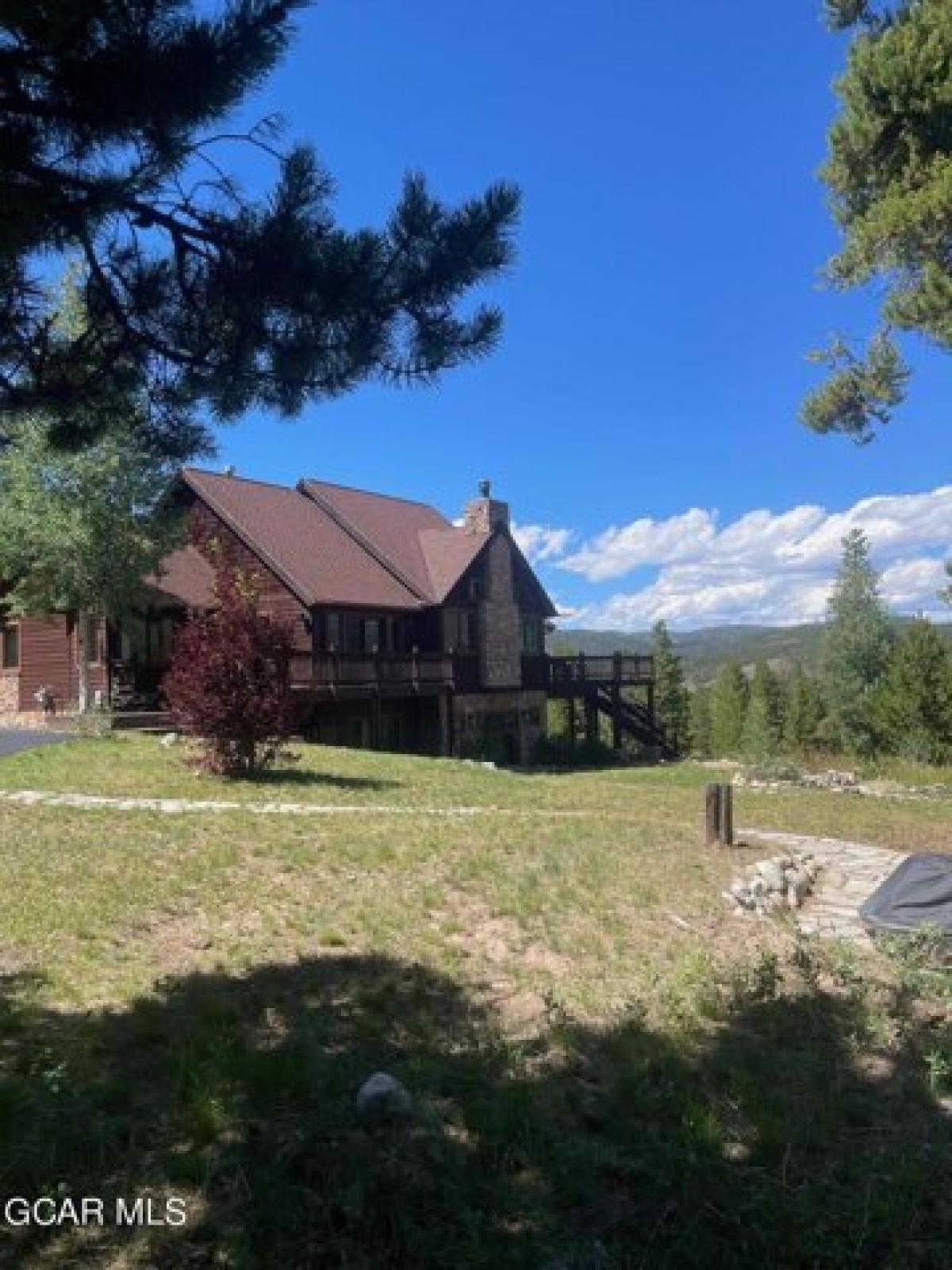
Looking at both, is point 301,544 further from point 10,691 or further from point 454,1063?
point 454,1063

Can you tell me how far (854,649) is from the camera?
41312 millimetres

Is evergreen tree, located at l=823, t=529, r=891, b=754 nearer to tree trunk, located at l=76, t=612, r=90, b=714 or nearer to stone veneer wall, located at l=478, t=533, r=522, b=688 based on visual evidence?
stone veneer wall, located at l=478, t=533, r=522, b=688

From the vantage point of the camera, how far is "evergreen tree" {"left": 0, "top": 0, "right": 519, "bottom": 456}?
11.9ft

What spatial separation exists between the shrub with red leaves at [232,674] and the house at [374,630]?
6.90m

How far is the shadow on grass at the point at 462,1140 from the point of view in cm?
355

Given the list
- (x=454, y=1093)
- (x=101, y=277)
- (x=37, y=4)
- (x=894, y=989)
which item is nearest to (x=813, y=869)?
(x=894, y=989)

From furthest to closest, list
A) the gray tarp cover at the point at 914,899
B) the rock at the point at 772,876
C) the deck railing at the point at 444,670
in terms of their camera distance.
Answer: the deck railing at the point at 444,670, the rock at the point at 772,876, the gray tarp cover at the point at 914,899

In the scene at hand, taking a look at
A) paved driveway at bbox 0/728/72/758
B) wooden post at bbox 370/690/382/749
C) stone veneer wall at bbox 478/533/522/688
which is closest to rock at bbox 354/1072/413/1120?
paved driveway at bbox 0/728/72/758

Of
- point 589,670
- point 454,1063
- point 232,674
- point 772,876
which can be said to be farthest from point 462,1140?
point 589,670

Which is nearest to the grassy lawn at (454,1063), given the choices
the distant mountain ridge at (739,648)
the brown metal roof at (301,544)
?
the brown metal roof at (301,544)

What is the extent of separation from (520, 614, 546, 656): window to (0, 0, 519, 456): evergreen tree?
29.2 m

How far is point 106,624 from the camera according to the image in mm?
23938

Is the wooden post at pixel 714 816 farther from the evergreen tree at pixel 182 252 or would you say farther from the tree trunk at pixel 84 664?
the tree trunk at pixel 84 664

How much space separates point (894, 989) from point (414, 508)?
2942 cm
